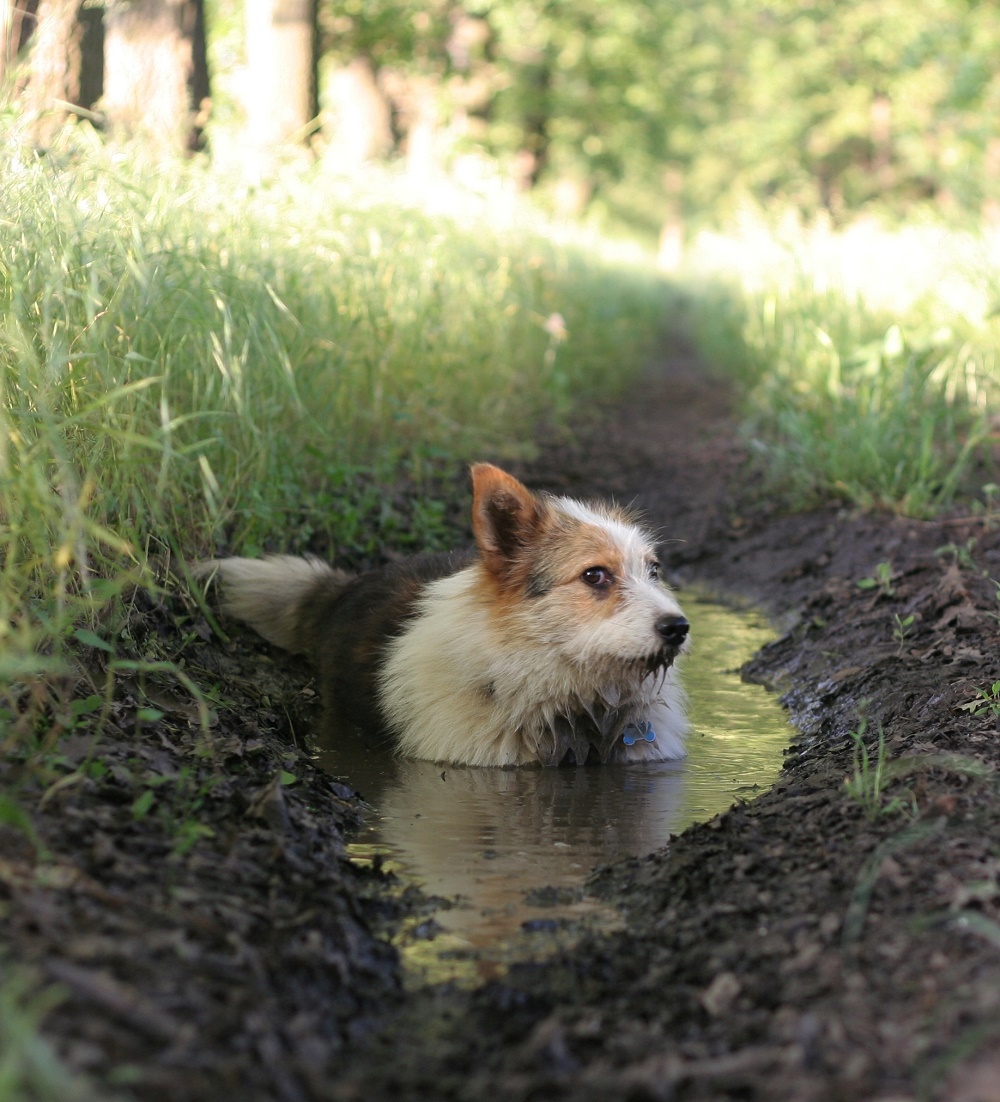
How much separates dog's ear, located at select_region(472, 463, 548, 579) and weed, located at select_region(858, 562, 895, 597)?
187 centimetres

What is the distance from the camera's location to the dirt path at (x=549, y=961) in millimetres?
2045

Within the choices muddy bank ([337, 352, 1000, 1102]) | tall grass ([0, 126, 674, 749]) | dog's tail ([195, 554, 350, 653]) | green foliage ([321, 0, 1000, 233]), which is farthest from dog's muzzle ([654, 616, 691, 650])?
green foliage ([321, 0, 1000, 233])

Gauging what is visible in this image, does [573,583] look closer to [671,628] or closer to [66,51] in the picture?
[671,628]

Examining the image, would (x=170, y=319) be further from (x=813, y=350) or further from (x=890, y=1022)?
(x=813, y=350)

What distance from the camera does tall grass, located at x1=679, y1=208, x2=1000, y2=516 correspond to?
6.79 metres

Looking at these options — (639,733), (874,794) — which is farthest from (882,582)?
(874,794)

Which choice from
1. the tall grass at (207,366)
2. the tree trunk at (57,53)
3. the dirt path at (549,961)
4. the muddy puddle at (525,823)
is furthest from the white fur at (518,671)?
the tree trunk at (57,53)

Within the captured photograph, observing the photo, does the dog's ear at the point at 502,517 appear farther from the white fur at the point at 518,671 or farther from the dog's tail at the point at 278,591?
the dog's tail at the point at 278,591

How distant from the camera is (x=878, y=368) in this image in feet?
Answer: 24.2

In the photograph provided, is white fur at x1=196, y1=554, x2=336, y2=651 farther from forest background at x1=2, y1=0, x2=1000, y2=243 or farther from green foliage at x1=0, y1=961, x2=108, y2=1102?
green foliage at x1=0, y1=961, x2=108, y2=1102

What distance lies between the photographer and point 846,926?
2578 millimetres

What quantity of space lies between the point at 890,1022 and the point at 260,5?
1144 cm

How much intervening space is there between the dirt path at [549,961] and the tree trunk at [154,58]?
274 inches

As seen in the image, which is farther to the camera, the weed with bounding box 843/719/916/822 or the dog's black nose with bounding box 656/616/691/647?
the dog's black nose with bounding box 656/616/691/647
